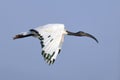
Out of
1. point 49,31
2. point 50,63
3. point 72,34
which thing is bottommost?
point 50,63

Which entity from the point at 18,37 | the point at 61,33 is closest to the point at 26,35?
the point at 18,37

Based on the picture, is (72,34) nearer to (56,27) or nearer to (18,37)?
(18,37)

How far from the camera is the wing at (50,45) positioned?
34.2 ft

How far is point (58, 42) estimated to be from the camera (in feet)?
37.5

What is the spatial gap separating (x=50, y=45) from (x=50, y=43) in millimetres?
187

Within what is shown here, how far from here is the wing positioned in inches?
410

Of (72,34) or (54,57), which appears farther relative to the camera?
(72,34)

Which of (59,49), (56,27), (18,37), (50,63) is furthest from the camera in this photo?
(18,37)

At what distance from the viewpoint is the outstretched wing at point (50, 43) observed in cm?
1041

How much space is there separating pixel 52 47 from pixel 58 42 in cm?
62

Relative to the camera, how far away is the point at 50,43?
11.1 metres

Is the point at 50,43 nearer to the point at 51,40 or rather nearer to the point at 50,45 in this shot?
the point at 50,45

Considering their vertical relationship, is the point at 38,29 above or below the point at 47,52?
above

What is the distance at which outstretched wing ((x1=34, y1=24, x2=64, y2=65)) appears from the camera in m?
10.4
